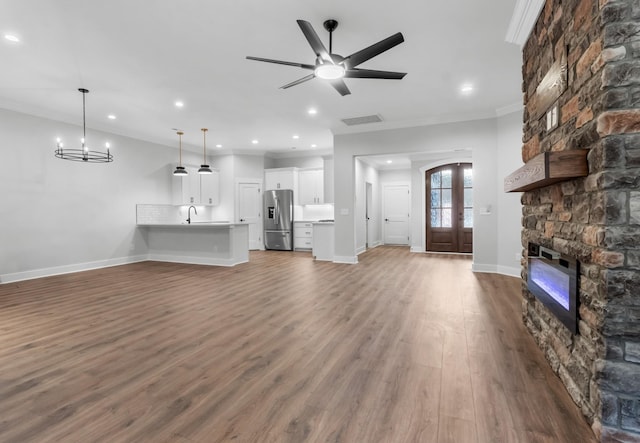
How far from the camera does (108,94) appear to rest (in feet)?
16.5

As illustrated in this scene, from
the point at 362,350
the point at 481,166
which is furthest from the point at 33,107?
the point at 481,166

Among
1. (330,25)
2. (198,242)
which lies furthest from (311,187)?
(330,25)

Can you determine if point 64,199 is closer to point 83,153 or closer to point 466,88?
point 83,153

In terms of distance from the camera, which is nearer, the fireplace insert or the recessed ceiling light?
the fireplace insert

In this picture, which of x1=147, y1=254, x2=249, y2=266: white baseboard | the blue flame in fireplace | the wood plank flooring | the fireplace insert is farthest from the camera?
x1=147, y1=254, x2=249, y2=266: white baseboard

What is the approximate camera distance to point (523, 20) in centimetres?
294

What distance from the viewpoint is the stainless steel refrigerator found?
31.1 ft

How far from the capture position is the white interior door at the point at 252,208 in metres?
9.65

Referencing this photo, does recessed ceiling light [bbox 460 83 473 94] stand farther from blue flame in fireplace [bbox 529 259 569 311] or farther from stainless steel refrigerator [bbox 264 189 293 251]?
stainless steel refrigerator [bbox 264 189 293 251]

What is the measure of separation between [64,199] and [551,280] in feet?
25.2

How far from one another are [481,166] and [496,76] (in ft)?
6.22

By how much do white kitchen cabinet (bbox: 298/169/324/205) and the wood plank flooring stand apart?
528cm


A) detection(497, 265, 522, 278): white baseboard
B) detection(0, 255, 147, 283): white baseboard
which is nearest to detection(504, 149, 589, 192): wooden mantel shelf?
detection(497, 265, 522, 278): white baseboard

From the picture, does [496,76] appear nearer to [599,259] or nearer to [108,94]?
[599,259]
